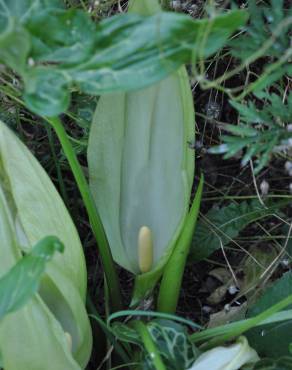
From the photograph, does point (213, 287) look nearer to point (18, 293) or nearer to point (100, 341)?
point (100, 341)

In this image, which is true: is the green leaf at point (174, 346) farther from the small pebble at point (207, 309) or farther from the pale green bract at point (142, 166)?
the small pebble at point (207, 309)

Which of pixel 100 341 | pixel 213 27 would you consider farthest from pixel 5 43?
pixel 100 341

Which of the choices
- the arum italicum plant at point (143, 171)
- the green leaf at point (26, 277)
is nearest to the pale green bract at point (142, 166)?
the arum italicum plant at point (143, 171)

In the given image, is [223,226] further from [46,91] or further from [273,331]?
[46,91]

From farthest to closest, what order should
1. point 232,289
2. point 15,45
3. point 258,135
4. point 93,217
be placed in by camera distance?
point 232,289
point 93,217
point 258,135
point 15,45

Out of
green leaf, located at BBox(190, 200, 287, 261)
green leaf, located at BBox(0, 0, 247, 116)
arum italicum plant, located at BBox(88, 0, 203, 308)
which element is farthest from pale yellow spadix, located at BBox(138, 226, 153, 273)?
green leaf, located at BBox(0, 0, 247, 116)

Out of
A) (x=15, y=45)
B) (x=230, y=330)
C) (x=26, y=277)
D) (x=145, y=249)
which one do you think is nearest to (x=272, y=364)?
(x=230, y=330)
